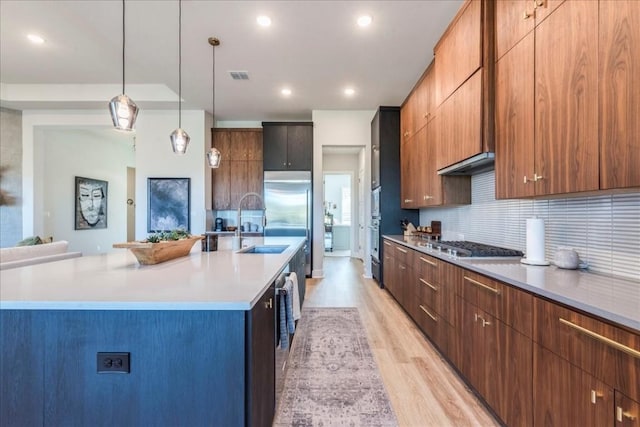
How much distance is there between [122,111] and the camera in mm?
1991

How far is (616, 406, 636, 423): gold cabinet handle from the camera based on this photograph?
887 mm

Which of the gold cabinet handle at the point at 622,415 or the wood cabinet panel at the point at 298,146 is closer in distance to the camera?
the gold cabinet handle at the point at 622,415

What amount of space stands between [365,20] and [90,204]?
7318mm

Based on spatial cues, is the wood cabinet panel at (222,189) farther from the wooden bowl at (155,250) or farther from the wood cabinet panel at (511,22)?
the wood cabinet panel at (511,22)

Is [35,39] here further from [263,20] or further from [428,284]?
[428,284]

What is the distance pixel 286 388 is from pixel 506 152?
2.21 m

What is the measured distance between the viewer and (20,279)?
1365mm

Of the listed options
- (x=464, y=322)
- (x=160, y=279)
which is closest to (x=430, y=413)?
(x=464, y=322)

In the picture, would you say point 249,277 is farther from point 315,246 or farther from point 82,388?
point 315,246

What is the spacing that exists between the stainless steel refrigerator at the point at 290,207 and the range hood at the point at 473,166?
109 inches

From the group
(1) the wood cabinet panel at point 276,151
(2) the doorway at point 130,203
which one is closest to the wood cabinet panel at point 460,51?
(1) the wood cabinet panel at point 276,151

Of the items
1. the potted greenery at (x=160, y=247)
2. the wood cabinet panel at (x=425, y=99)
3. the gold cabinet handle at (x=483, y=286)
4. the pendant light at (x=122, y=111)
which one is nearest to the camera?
the gold cabinet handle at (x=483, y=286)

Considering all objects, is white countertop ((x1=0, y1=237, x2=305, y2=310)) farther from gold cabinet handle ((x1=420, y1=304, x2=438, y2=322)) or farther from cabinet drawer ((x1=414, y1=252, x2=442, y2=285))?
gold cabinet handle ((x1=420, y1=304, x2=438, y2=322))

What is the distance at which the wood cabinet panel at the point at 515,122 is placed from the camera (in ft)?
5.61
